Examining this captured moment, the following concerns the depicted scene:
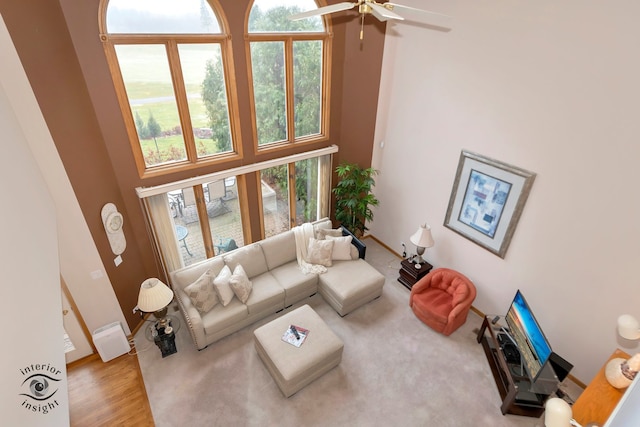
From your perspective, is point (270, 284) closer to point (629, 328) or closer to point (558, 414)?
point (558, 414)

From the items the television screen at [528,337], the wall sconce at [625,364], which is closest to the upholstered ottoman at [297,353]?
the television screen at [528,337]

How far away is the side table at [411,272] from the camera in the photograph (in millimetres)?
5715

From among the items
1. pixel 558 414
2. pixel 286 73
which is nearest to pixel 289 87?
pixel 286 73

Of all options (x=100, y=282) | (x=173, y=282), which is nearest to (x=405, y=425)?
(x=173, y=282)

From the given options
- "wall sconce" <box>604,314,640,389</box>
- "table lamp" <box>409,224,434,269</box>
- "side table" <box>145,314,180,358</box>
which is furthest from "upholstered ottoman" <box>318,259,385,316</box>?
"wall sconce" <box>604,314,640,389</box>

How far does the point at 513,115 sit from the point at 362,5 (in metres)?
2.70

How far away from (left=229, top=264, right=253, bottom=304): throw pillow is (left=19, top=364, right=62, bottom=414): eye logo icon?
104 inches

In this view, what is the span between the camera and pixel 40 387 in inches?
80.7

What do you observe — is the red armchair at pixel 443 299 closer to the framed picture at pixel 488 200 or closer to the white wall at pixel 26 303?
the framed picture at pixel 488 200

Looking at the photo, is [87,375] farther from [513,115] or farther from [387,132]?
[513,115]

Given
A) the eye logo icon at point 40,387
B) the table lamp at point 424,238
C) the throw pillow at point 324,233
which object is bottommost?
the throw pillow at point 324,233

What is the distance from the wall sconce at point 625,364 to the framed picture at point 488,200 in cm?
160

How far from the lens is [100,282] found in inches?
171

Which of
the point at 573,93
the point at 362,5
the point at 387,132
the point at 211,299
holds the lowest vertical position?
the point at 211,299
